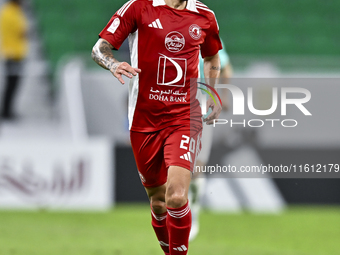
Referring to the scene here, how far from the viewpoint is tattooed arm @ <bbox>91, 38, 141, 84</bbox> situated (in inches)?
164

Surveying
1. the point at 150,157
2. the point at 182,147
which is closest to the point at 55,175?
the point at 150,157

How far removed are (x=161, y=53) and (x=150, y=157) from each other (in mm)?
825

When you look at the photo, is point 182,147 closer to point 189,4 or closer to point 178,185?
point 178,185

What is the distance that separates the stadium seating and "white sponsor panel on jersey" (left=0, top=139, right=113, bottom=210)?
3.68 metres

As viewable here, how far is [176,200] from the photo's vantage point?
427cm

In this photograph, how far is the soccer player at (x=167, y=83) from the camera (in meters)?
4.38

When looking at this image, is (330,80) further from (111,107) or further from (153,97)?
(153,97)

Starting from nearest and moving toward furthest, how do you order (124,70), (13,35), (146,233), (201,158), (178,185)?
(124,70) → (178,185) → (201,158) → (146,233) → (13,35)

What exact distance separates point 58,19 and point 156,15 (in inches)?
391

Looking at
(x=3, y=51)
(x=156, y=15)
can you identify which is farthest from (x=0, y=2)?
(x=156, y=15)

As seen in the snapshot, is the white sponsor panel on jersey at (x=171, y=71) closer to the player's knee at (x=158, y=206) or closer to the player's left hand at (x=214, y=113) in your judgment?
the player's left hand at (x=214, y=113)

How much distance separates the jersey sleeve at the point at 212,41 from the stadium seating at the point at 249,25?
27.1 feet

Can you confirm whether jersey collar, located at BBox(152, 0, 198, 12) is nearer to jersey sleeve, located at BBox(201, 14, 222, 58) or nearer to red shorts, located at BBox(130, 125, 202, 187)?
jersey sleeve, located at BBox(201, 14, 222, 58)

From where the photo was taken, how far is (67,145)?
9.56 m
